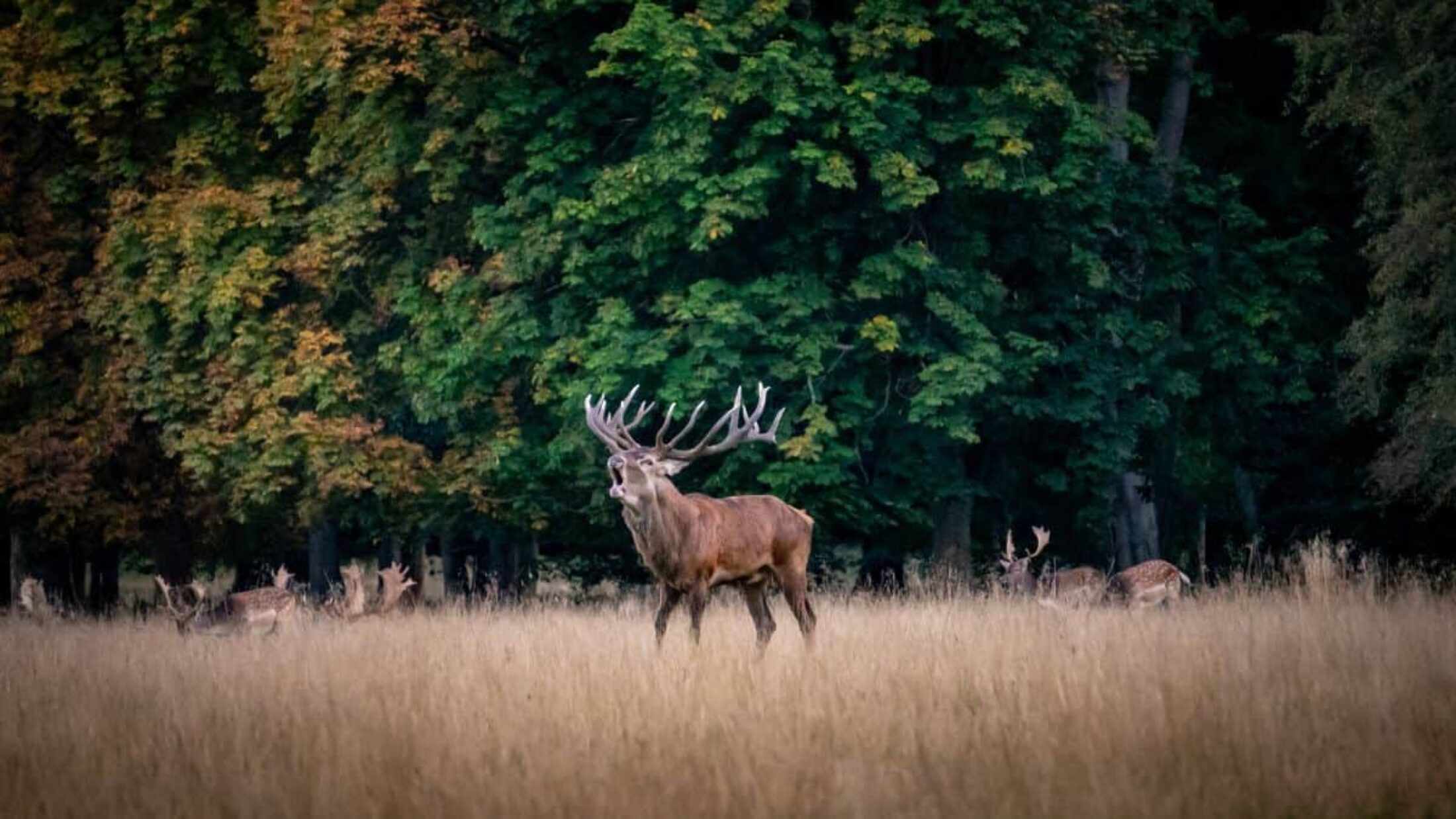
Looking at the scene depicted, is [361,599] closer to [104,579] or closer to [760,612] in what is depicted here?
[760,612]

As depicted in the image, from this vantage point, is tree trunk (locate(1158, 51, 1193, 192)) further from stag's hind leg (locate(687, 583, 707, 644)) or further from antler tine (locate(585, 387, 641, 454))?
stag's hind leg (locate(687, 583, 707, 644))

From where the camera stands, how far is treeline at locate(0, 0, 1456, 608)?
1914 cm

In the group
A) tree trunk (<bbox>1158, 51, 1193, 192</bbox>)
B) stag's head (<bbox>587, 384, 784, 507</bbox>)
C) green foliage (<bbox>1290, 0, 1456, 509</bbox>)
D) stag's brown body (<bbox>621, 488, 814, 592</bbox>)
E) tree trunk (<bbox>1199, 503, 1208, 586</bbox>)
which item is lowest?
tree trunk (<bbox>1199, 503, 1208, 586</bbox>)

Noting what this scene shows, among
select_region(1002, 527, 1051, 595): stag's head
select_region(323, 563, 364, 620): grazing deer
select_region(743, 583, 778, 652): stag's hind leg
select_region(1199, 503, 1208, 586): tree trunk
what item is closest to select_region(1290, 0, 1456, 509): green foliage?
select_region(1002, 527, 1051, 595): stag's head

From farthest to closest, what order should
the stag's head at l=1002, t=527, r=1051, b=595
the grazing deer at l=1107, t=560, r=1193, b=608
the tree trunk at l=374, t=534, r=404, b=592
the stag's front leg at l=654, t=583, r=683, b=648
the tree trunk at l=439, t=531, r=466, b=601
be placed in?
1. the tree trunk at l=374, t=534, r=404, b=592
2. the tree trunk at l=439, t=531, r=466, b=601
3. the stag's head at l=1002, t=527, r=1051, b=595
4. the grazing deer at l=1107, t=560, r=1193, b=608
5. the stag's front leg at l=654, t=583, r=683, b=648

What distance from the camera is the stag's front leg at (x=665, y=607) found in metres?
13.6

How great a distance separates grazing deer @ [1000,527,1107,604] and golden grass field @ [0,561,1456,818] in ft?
10.7

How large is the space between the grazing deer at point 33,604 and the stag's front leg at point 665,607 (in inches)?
355

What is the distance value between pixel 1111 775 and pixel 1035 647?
169 inches

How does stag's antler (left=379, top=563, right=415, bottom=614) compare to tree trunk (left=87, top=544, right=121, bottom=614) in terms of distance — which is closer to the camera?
stag's antler (left=379, top=563, right=415, bottom=614)

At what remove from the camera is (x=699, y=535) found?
13977 millimetres

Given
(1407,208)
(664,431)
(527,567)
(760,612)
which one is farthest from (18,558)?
(1407,208)

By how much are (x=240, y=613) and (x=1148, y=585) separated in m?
7.99

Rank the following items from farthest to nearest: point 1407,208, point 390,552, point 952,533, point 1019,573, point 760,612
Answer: point 390,552 → point 952,533 → point 1019,573 → point 1407,208 → point 760,612
